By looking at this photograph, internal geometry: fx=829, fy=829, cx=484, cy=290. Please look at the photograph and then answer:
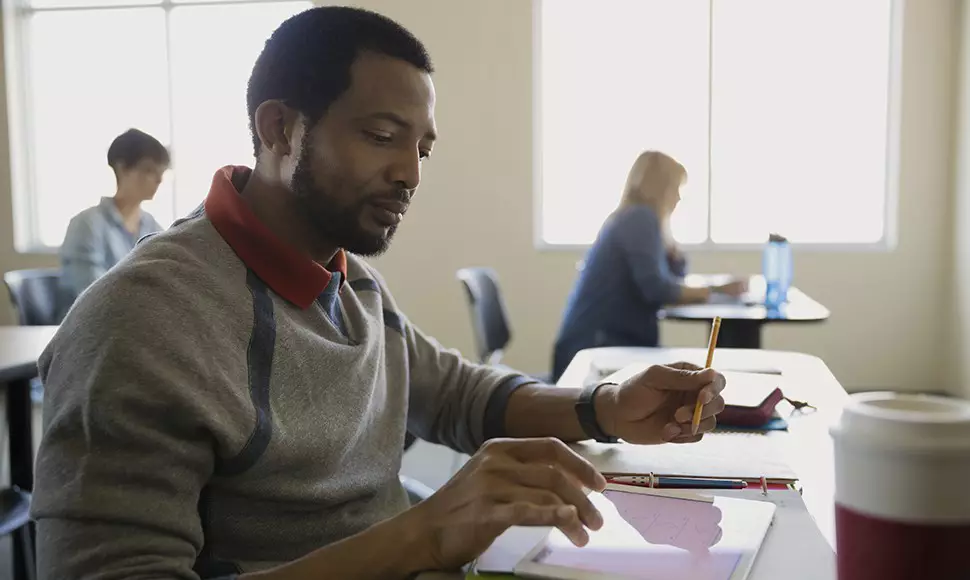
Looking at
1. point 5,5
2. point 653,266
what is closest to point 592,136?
point 653,266

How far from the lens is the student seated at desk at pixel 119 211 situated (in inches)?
122

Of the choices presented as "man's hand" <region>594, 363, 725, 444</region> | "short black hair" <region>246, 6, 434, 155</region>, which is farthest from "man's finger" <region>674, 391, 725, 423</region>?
"short black hair" <region>246, 6, 434, 155</region>

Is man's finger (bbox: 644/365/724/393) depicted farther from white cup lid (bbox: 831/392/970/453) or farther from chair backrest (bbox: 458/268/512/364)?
chair backrest (bbox: 458/268/512/364)

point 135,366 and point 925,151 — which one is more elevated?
point 925,151

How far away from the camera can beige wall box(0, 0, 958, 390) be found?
4457 millimetres

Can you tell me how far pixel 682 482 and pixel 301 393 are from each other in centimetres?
43

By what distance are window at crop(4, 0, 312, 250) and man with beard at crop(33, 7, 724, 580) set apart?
13.8ft

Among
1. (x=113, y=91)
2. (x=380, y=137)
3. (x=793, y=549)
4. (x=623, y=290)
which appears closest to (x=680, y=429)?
(x=793, y=549)

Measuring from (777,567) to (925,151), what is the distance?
4.42 m

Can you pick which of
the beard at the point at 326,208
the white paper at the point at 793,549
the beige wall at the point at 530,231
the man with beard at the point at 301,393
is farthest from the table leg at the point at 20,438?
the beige wall at the point at 530,231

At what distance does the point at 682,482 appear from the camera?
3.02ft

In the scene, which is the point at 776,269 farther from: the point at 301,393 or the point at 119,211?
the point at 119,211

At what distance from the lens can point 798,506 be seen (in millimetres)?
851

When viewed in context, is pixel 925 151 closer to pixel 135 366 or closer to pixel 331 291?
pixel 331 291
